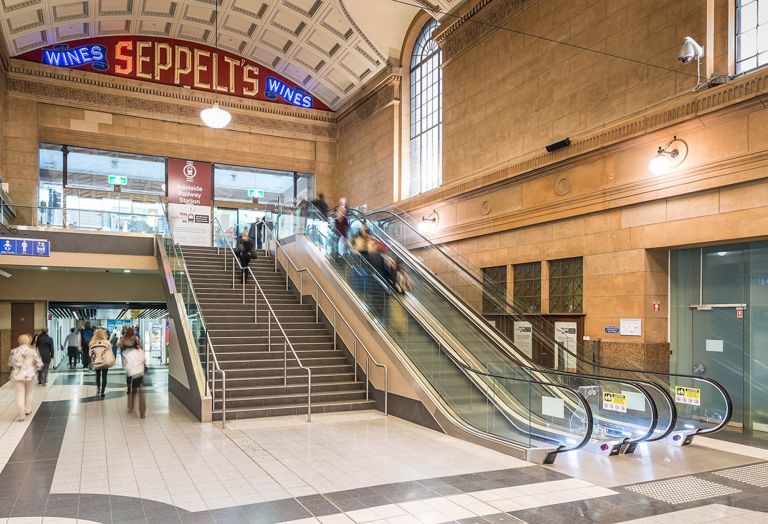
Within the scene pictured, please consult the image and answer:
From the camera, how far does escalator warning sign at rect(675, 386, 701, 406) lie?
791cm

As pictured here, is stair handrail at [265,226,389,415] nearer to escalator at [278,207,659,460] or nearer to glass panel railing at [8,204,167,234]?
escalator at [278,207,659,460]

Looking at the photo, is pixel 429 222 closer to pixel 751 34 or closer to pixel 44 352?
pixel 751 34

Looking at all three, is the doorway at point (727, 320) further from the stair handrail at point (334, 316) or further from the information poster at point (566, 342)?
the stair handrail at point (334, 316)

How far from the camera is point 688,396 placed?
8016 mm

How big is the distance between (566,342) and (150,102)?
16958 mm

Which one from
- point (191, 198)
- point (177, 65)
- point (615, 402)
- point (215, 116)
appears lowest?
point (615, 402)

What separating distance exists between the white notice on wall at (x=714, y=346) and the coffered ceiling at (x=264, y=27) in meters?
11.3

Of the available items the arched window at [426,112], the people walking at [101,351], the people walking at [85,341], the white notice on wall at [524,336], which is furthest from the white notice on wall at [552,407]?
the people walking at [85,341]

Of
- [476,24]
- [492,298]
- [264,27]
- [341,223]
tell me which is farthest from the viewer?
[264,27]

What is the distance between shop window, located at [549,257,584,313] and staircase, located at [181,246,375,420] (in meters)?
4.27

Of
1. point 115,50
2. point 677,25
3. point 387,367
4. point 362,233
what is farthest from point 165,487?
point 115,50

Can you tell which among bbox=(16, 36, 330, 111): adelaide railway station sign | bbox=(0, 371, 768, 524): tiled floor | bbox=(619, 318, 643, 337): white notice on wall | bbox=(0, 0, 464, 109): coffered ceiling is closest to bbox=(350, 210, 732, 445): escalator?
bbox=(0, 371, 768, 524): tiled floor

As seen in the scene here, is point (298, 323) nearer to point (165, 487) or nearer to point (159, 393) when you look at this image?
point (159, 393)

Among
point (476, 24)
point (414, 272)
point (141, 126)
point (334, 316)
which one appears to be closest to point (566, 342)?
point (414, 272)
